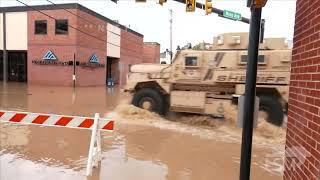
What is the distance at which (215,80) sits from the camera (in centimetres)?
1192

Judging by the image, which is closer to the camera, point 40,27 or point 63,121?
point 63,121

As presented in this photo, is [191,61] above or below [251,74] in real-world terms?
above

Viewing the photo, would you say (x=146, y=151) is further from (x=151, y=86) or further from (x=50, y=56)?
(x=50, y=56)

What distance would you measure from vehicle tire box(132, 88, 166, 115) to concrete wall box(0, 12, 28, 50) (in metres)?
23.6

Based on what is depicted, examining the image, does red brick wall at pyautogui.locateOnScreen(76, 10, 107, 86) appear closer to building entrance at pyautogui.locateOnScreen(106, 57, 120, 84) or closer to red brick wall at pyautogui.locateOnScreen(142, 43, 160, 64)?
building entrance at pyautogui.locateOnScreen(106, 57, 120, 84)

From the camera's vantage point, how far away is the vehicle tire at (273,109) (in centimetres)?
1116

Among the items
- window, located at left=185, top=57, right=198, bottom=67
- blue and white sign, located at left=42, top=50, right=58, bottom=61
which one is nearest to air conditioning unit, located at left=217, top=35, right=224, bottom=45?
window, located at left=185, top=57, right=198, bottom=67

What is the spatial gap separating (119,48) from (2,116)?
36.0m

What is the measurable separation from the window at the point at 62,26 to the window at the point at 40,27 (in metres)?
1.39

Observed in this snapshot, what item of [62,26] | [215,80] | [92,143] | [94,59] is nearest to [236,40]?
[215,80]

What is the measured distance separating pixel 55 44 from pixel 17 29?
4658 millimetres

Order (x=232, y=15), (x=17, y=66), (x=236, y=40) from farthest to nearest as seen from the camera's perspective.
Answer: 1. (x=17, y=66)
2. (x=232, y=15)
3. (x=236, y=40)

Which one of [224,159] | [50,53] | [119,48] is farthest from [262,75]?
[119,48]

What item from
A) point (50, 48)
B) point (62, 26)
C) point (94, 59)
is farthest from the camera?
point (94, 59)
